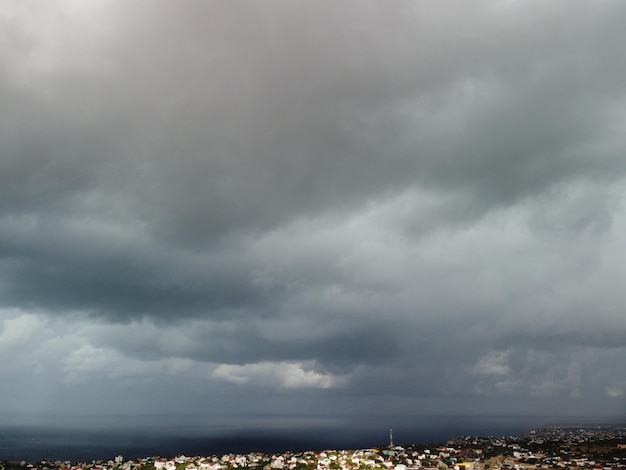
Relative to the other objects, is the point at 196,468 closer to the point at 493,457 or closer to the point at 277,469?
the point at 277,469

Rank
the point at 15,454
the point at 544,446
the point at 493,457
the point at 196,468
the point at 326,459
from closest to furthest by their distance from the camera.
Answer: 1. the point at 196,468
2. the point at 326,459
3. the point at 493,457
4. the point at 544,446
5. the point at 15,454

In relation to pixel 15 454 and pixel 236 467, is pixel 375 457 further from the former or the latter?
pixel 15 454

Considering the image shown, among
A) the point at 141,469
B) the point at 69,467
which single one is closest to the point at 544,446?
the point at 141,469

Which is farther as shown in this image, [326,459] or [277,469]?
[326,459]

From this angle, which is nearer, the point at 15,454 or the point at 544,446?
the point at 544,446

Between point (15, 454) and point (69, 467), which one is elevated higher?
point (69, 467)

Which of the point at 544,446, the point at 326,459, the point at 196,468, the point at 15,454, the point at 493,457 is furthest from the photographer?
the point at 15,454

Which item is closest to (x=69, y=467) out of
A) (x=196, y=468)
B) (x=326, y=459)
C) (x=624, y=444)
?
(x=196, y=468)

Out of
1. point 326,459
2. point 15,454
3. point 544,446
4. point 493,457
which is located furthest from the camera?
point 15,454

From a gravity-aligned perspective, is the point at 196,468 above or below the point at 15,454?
above
